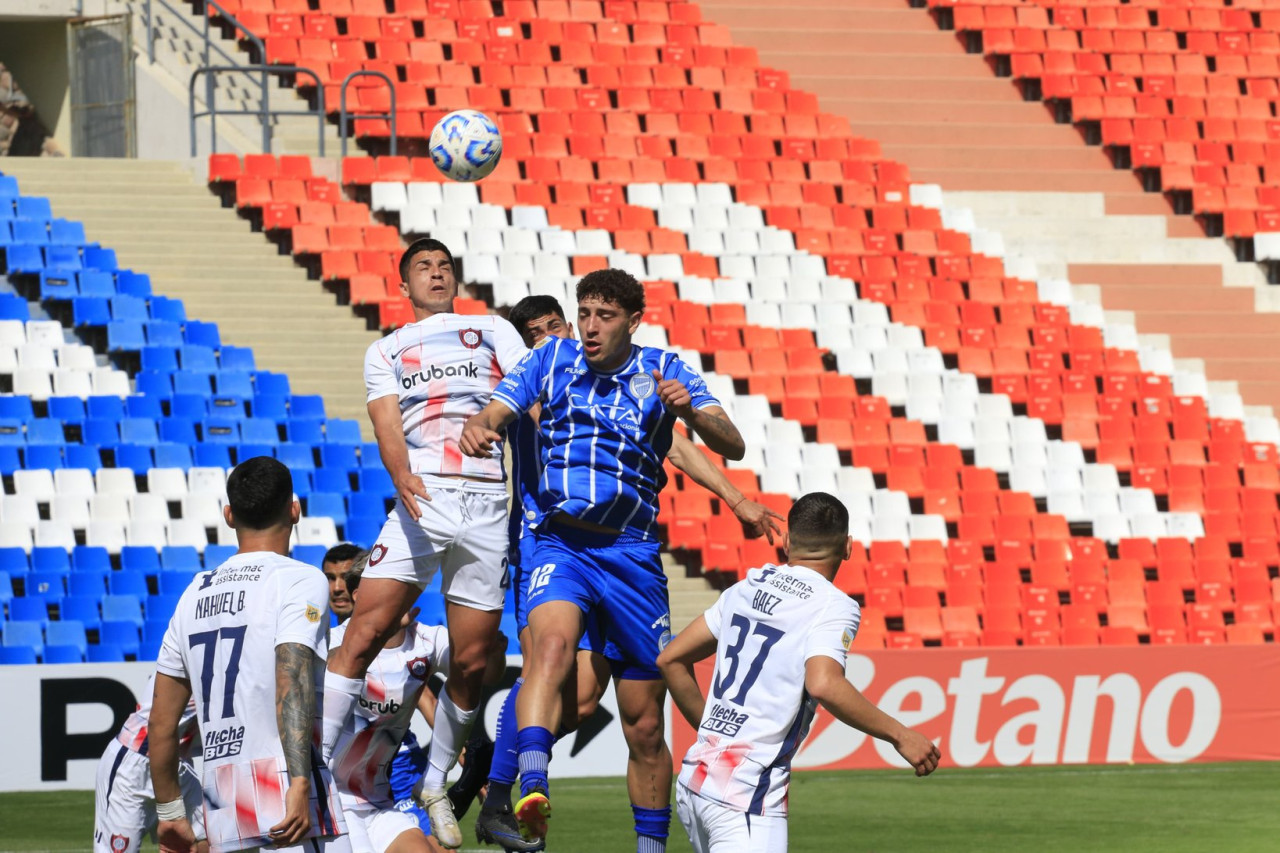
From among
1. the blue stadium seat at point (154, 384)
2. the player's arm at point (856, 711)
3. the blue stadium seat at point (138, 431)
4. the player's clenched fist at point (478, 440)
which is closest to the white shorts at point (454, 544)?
the player's clenched fist at point (478, 440)

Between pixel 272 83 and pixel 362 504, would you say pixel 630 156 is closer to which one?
pixel 272 83

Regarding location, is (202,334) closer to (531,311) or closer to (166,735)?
(531,311)

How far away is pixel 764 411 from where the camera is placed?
700 inches

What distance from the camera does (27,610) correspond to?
1395 cm

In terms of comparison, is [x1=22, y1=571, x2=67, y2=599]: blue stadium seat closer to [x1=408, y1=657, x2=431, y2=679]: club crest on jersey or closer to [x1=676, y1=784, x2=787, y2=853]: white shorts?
[x1=408, y1=657, x2=431, y2=679]: club crest on jersey

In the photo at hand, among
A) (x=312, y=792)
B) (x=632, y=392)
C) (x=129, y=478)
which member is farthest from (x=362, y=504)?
(x=312, y=792)

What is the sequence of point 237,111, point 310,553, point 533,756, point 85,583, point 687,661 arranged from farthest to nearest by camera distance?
point 237,111
point 310,553
point 85,583
point 533,756
point 687,661

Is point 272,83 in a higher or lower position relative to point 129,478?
higher

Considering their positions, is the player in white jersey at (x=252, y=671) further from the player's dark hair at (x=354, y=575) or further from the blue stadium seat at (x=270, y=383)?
the blue stadium seat at (x=270, y=383)

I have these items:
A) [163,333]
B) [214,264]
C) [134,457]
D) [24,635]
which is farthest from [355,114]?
[24,635]

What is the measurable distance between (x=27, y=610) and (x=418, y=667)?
7476 mm

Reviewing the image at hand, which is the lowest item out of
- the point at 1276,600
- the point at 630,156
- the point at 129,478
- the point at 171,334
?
the point at 1276,600

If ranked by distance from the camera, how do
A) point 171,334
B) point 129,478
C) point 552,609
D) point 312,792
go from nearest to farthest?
point 312,792 → point 552,609 → point 129,478 → point 171,334

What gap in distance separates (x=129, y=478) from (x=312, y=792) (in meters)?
10.2
